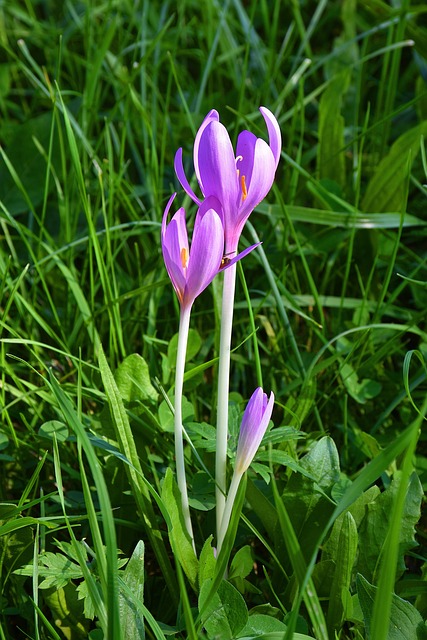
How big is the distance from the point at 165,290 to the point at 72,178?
39 centimetres

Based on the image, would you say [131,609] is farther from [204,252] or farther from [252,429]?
[204,252]

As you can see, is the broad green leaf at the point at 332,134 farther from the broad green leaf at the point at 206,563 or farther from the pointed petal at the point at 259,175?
the broad green leaf at the point at 206,563

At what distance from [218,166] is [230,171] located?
0.05ft

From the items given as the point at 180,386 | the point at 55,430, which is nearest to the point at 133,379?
the point at 55,430

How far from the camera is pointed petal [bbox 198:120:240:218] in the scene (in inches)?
34.4

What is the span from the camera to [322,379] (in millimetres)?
1463

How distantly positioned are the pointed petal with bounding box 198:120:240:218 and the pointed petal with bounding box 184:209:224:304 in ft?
0.17

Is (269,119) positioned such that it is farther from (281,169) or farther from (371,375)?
(281,169)

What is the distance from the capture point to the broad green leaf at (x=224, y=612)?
907mm

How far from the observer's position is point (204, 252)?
2.87 ft

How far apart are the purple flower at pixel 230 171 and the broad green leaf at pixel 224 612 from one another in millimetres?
427

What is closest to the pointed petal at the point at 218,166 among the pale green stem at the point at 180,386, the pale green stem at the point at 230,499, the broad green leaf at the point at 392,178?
the pale green stem at the point at 180,386

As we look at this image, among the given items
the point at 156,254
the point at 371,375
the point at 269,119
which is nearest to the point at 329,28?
the point at 156,254

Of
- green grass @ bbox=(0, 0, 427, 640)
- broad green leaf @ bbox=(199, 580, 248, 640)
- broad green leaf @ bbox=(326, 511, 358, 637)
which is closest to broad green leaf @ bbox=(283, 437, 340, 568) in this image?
green grass @ bbox=(0, 0, 427, 640)
